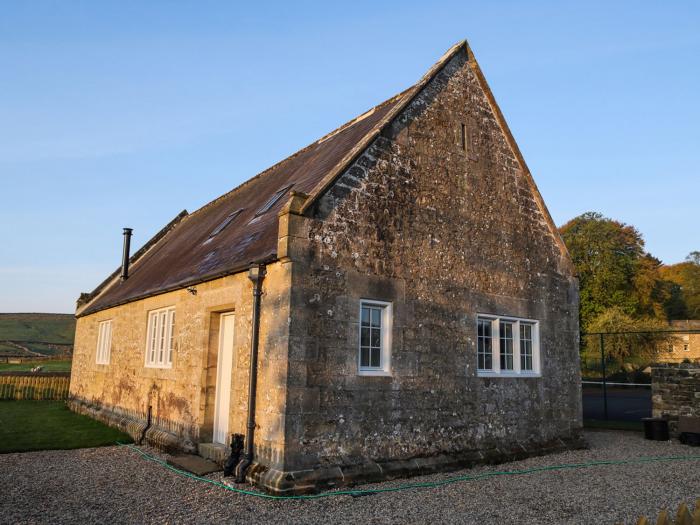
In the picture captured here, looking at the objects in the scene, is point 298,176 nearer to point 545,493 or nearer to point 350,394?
point 350,394

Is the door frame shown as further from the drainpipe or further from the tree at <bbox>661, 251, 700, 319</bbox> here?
the tree at <bbox>661, 251, 700, 319</bbox>

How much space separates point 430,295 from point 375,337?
1575mm

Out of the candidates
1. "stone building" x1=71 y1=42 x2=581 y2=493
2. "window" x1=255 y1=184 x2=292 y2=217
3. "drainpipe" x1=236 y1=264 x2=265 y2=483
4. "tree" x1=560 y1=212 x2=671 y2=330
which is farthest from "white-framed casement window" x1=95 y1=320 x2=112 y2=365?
"tree" x1=560 y1=212 x2=671 y2=330

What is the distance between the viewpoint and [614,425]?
1736 cm

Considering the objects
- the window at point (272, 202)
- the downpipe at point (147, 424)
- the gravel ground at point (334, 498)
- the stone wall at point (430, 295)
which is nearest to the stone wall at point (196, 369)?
the downpipe at point (147, 424)

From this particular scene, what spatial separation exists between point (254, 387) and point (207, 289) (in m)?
2.98

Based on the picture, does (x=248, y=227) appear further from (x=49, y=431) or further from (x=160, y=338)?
(x=49, y=431)

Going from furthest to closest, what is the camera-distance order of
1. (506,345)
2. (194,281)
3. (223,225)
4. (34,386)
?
(34,386)
(223,225)
(506,345)
(194,281)

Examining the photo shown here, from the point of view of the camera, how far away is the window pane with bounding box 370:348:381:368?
31.4 feet

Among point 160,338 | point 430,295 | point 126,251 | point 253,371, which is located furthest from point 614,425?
point 126,251

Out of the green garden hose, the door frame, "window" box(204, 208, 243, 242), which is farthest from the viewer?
"window" box(204, 208, 243, 242)

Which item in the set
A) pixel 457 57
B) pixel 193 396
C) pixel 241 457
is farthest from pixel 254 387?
pixel 457 57

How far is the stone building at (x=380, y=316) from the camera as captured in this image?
28.5 ft

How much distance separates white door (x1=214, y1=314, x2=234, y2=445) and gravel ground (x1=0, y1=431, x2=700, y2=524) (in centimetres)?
124
